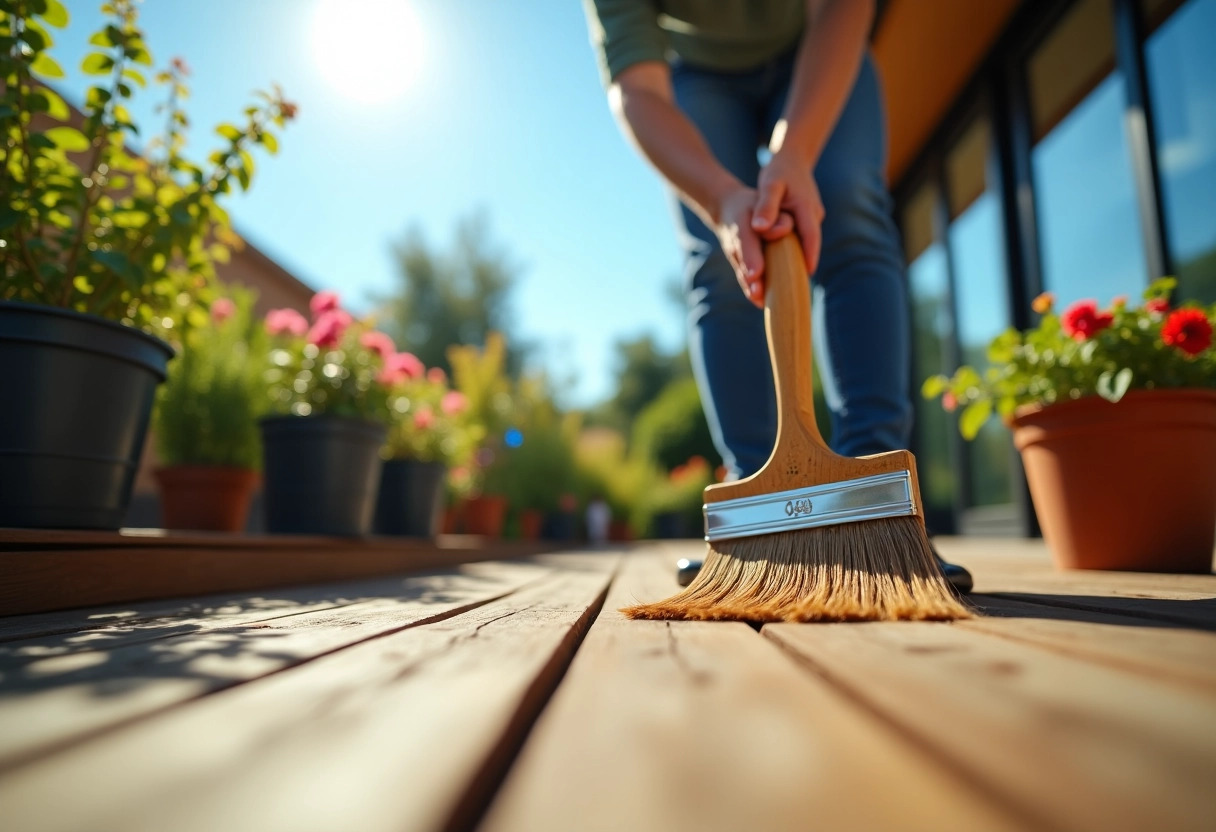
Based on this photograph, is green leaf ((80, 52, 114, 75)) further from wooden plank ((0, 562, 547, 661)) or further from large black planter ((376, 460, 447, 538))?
large black planter ((376, 460, 447, 538))

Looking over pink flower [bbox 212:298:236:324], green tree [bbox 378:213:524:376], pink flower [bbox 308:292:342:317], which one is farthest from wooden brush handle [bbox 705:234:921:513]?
green tree [bbox 378:213:524:376]

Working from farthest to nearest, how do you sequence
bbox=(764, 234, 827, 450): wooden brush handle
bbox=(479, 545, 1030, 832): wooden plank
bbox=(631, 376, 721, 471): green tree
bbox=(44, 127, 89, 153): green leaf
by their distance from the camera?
bbox=(631, 376, 721, 471): green tree, bbox=(44, 127, 89, 153): green leaf, bbox=(764, 234, 827, 450): wooden brush handle, bbox=(479, 545, 1030, 832): wooden plank

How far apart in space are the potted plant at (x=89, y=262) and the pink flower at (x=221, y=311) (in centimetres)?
135

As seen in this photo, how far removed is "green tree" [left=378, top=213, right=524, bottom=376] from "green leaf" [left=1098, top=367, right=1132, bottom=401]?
16.5 metres

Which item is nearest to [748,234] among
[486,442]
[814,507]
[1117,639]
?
[814,507]

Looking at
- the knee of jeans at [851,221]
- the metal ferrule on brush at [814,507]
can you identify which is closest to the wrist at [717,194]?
the knee of jeans at [851,221]

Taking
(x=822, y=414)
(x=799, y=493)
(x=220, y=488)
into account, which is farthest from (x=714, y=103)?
(x=822, y=414)

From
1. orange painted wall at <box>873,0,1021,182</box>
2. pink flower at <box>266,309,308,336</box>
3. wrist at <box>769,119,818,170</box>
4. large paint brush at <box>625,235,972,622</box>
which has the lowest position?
large paint brush at <box>625,235,972,622</box>

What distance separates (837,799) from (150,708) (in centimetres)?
37

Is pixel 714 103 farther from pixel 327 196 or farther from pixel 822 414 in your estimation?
pixel 327 196

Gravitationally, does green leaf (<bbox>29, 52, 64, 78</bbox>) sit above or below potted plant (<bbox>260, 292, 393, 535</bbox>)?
above

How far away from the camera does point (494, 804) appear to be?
28 centimetres

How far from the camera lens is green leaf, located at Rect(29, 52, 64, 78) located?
1.28 m

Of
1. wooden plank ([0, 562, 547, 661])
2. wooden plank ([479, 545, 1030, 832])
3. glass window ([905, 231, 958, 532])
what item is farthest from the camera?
glass window ([905, 231, 958, 532])
